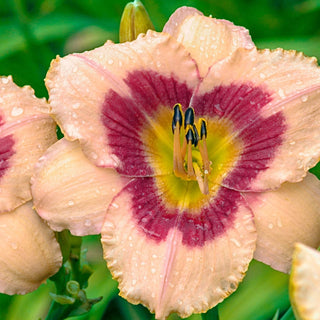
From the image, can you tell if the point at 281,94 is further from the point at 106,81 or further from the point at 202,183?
the point at 106,81

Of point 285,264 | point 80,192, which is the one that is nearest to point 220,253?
point 285,264

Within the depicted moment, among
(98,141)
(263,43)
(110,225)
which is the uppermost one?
(98,141)

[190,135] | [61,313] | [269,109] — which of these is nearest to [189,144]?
[190,135]

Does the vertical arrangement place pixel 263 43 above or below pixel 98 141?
below

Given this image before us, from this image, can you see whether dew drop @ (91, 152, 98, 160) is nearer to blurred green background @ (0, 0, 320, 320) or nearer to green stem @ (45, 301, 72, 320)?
green stem @ (45, 301, 72, 320)

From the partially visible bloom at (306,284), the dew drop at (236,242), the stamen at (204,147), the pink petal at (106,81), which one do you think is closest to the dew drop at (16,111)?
the pink petal at (106,81)

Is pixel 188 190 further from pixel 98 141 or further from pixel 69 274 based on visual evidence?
pixel 69 274

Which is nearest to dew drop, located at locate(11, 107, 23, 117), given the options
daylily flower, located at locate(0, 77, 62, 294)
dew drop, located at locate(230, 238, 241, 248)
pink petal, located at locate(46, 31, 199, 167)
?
daylily flower, located at locate(0, 77, 62, 294)

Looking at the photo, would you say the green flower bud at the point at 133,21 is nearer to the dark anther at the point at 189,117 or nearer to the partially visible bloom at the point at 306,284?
the dark anther at the point at 189,117
